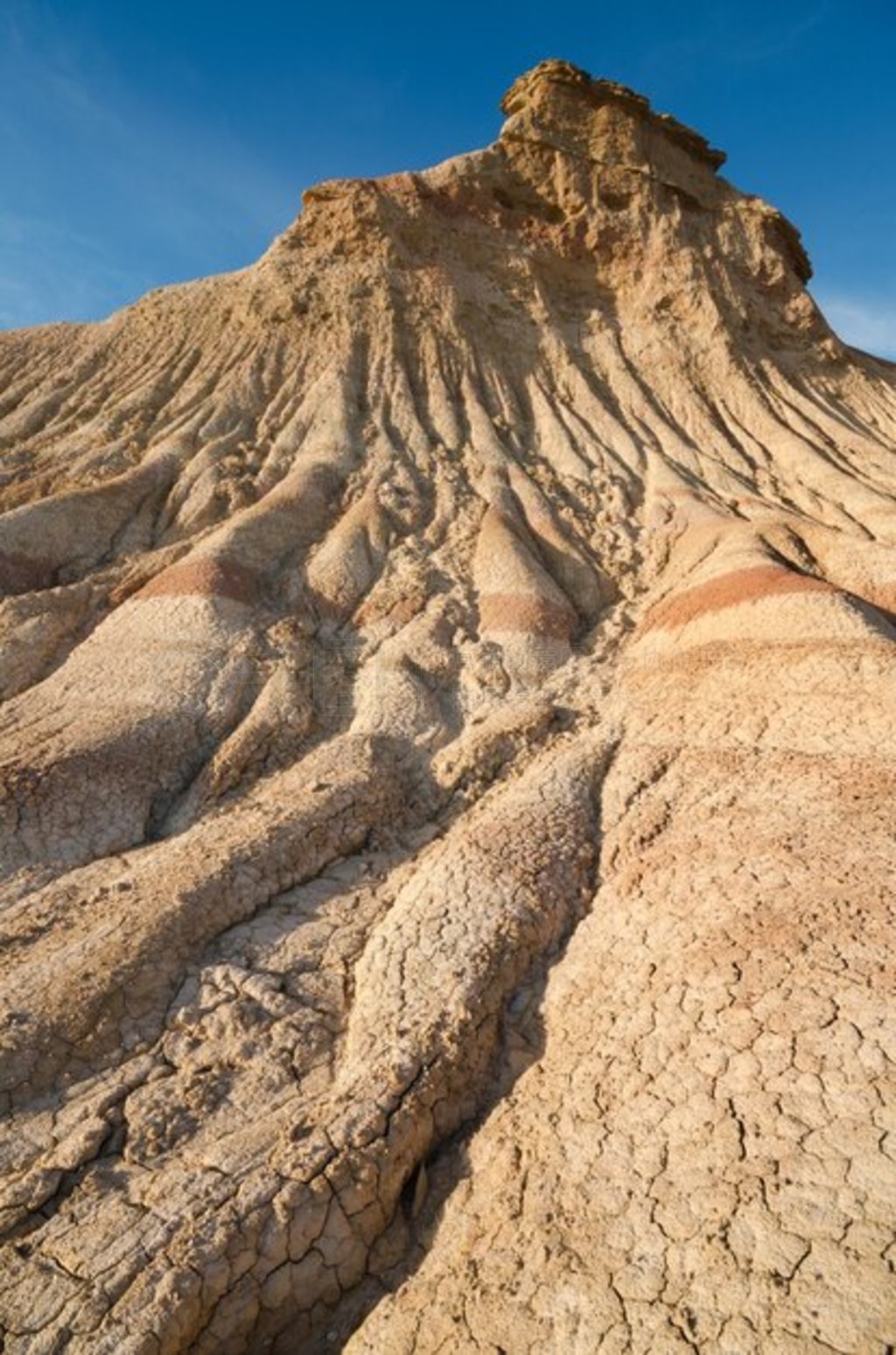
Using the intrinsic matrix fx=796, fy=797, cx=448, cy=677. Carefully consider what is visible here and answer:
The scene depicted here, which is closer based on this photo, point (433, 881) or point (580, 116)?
point (433, 881)

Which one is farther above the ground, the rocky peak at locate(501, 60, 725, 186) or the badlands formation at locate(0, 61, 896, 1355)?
the rocky peak at locate(501, 60, 725, 186)

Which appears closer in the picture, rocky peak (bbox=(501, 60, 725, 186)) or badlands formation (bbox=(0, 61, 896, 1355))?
badlands formation (bbox=(0, 61, 896, 1355))

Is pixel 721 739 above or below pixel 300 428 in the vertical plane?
below

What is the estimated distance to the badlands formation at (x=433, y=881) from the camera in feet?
12.9

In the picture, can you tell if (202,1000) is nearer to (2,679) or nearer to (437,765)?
(437,765)

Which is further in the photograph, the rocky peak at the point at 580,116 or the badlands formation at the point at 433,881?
the rocky peak at the point at 580,116

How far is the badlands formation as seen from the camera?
154 inches

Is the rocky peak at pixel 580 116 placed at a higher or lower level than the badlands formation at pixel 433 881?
higher

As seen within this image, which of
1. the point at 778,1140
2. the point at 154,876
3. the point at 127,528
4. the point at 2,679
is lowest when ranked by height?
the point at 778,1140

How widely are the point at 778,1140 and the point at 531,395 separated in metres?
17.3

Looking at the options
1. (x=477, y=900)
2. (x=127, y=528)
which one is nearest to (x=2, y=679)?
(x=127, y=528)

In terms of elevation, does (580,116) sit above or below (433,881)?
above

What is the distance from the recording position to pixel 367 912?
6.68 m

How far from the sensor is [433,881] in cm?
675
